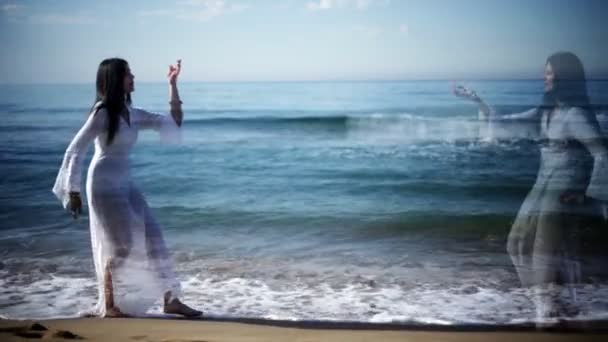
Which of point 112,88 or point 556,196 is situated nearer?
point 112,88

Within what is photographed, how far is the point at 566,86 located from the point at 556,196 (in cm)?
56

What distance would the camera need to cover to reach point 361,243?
425 centimetres

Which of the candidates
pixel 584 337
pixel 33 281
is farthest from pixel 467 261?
pixel 33 281

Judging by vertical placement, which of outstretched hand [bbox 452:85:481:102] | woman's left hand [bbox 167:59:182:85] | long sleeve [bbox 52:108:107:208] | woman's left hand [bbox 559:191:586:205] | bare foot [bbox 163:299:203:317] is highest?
woman's left hand [bbox 167:59:182:85]

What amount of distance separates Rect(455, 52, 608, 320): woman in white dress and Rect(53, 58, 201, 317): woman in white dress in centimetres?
168

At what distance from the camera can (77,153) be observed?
2.63 metres

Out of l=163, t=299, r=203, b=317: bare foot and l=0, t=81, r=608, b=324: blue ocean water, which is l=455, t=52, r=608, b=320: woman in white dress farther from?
l=163, t=299, r=203, b=317: bare foot

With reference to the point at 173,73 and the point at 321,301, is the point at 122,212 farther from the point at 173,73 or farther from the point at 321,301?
the point at 321,301

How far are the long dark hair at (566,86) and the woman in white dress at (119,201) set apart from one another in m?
1.74

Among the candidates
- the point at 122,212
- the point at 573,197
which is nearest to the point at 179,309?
the point at 122,212

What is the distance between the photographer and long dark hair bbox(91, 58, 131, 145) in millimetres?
2689

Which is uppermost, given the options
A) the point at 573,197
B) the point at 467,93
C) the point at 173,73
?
the point at 173,73

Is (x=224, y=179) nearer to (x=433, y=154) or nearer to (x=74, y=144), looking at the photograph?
(x=433, y=154)

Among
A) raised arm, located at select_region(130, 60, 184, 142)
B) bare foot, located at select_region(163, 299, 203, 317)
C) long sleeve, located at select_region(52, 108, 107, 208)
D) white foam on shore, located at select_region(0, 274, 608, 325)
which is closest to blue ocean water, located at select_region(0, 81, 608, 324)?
white foam on shore, located at select_region(0, 274, 608, 325)
